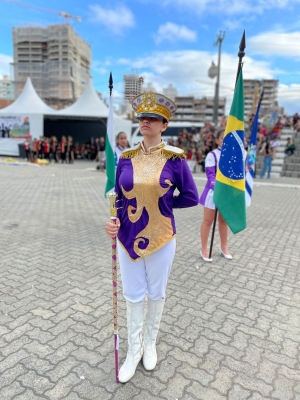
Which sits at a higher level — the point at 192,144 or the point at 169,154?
the point at 192,144

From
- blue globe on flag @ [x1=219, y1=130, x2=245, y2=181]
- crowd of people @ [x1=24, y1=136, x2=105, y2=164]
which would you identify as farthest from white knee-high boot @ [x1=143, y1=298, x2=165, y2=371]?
crowd of people @ [x1=24, y1=136, x2=105, y2=164]

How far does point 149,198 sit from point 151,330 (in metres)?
1.15

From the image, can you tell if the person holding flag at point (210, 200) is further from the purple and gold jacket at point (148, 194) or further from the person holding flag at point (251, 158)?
the purple and gold jacket at point (148, 194)

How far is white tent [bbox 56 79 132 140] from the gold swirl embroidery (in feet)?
60.5

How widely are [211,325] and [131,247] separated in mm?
1438

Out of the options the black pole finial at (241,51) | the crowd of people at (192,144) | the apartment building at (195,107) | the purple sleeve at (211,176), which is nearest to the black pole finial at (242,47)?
the black pole finial at (241,51)

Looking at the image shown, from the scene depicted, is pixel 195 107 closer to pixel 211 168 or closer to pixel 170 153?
pixel 211 168

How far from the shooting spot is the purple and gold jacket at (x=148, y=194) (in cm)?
207

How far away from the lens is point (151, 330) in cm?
242

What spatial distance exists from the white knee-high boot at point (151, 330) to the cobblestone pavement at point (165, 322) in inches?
2.8

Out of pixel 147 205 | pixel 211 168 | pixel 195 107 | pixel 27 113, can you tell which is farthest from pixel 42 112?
pixel 195 107

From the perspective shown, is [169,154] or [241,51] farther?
[241,51]

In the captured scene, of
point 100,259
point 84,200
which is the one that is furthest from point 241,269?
point 84,200

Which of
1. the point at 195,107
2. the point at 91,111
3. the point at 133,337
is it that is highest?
the point at 195,107
